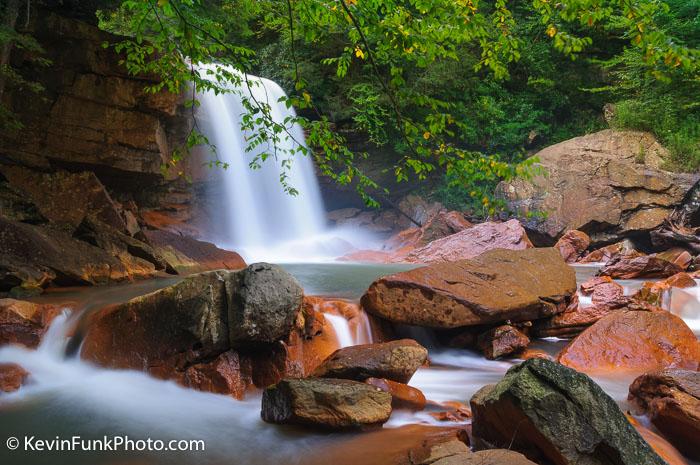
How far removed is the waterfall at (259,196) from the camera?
14094 mm

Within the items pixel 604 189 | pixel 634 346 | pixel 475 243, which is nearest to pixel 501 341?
pixel 634 346

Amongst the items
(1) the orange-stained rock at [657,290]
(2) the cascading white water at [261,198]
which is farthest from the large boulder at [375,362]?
(2) the cascading white water at [261,198]

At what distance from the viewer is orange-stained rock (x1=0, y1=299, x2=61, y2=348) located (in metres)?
4.97

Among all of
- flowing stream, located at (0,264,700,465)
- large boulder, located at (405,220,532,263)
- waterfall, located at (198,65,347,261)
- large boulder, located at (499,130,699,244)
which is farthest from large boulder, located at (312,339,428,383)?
waterfall, located at (198,65,347,261)

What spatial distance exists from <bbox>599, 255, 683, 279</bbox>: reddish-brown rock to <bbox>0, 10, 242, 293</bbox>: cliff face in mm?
8407

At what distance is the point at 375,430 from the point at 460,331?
2872mm

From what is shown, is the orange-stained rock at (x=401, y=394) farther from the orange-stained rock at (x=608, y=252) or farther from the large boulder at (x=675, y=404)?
the orange-stained rock at (x=608, y=252)

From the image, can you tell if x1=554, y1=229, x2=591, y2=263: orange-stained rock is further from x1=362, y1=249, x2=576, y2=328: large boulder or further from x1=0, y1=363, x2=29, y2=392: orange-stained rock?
x1=0, y1=363, x2=29, y2=392: orange-stained rock

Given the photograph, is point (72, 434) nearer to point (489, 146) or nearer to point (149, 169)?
point (149, 169)

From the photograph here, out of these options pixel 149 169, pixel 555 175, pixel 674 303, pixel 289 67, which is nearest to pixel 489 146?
pixel 555 175

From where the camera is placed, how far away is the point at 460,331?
21.2ft

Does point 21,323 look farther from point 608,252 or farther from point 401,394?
point 608,252

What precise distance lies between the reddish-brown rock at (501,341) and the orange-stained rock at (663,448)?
7.22 ft

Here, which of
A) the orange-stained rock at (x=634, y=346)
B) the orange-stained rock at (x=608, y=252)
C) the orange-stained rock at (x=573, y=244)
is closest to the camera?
the orange-stained rock at (x=634, y=346)
